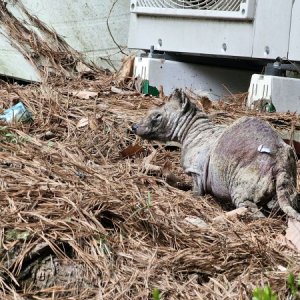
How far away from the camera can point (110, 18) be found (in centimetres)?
764

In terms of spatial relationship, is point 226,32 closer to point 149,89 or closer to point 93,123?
point 149,89

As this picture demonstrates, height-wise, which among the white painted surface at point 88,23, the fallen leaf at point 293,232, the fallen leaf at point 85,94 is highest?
the white painted surface at point 88,23

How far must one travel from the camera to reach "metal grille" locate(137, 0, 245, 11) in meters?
6.01

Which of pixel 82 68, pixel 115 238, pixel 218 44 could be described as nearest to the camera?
pixel 115 238

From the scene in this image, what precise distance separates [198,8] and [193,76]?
650mm

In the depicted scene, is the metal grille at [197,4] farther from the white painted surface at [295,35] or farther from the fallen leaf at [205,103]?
the fallen leaf at [205,103]

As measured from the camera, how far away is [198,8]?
246 inches

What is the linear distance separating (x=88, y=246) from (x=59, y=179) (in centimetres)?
75

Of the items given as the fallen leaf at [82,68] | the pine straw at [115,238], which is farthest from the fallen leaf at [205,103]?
the fallen leaf at [82,68]

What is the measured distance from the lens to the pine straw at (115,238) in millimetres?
3336

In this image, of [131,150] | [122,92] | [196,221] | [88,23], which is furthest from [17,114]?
[88,23]

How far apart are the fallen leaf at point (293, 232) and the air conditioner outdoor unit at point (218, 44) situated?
5.71 ft

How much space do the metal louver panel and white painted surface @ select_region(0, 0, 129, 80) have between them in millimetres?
928

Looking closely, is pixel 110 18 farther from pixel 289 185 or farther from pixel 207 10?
pixel 289 185
